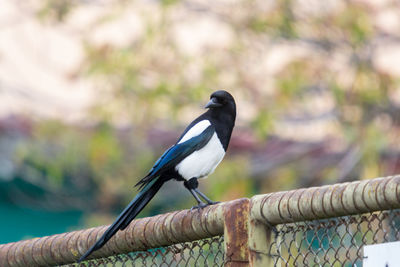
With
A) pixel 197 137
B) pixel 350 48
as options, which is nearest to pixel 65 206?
pixel 350 48

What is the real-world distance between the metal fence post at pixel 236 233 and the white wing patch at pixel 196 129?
5.08 ft

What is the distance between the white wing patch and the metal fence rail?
0.99m

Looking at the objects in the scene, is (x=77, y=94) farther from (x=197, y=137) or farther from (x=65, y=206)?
(x=197, y=137)

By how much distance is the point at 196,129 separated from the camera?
4.36 meters

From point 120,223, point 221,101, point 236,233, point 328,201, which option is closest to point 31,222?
point 221,101

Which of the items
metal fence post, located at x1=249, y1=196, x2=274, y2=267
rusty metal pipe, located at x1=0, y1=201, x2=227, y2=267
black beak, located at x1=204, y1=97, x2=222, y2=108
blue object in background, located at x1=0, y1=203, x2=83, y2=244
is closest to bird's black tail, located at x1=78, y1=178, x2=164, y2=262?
rusty metal pipe, located at x1=0, y1=201, x2=227, y2=267

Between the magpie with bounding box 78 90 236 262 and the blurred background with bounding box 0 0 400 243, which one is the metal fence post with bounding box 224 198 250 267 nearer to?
the magpie with bounding box 78 90 236 262

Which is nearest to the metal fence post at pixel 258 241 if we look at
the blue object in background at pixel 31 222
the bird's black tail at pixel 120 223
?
the bird's black tail at pixel 120 223

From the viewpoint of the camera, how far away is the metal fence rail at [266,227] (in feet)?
7.98

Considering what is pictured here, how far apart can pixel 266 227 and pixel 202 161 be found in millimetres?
1595

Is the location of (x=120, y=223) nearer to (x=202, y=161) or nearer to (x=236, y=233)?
(x=236, y=233)

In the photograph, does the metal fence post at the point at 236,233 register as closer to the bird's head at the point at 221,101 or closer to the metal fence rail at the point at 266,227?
the metal fence rail at the point at 266,227

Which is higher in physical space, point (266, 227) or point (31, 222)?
point (31, 222)

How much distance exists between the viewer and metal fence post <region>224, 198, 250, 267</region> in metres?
2.71
